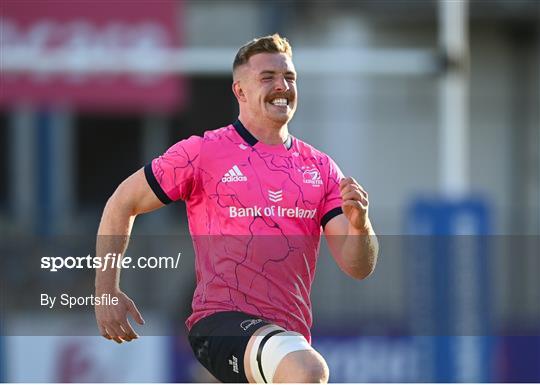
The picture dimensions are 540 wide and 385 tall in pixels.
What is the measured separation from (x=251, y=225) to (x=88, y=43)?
8.64 meters

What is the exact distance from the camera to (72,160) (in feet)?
49.2

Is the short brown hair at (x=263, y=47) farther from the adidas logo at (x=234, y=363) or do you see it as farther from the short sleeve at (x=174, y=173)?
the adidas logo at (x=234, y=363)

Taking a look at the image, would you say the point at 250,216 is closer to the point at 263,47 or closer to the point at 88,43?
the point at 263,47

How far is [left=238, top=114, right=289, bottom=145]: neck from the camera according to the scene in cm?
516

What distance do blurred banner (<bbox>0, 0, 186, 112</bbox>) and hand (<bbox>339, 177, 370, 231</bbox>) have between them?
8155mm

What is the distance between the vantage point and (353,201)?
476cm

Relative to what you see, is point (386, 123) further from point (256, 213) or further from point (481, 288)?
point (256, 213)

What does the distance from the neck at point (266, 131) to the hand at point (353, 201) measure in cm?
42

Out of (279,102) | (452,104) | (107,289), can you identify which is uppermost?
(452,104)

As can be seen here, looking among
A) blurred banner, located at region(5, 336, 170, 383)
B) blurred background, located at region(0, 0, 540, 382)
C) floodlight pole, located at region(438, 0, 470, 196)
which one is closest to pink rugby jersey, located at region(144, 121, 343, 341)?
blurred background, located at region(0, 0, 540, 382)

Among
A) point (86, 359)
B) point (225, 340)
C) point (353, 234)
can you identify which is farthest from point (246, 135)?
point (86, 359)

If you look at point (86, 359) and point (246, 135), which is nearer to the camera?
point (246, 135)

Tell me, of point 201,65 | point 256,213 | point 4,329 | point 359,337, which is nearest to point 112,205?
point 256,213

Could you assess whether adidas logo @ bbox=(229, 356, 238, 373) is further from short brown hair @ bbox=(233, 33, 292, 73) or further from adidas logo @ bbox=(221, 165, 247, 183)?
short brown hair @ bbox=(233, 33, 292, 73)
